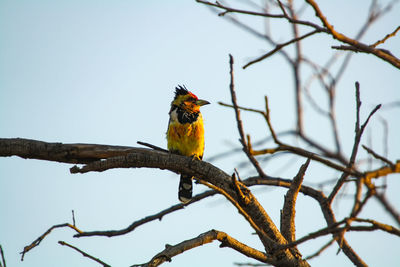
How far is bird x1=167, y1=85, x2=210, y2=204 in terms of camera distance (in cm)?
589

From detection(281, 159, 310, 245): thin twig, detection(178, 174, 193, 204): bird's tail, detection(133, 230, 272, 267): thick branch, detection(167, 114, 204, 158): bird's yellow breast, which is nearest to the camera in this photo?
detection(133, 230, 272, 267): thick branch

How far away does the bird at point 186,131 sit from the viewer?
5.89m

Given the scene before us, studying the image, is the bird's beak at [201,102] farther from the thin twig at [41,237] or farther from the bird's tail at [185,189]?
the thin twig at [41,237]

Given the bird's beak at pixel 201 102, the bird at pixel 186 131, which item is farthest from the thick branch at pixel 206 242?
the bird's beak at pixel 201 102

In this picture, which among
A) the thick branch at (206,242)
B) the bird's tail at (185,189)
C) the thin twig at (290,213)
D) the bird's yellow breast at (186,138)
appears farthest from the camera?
the bird's tail at (185,189)

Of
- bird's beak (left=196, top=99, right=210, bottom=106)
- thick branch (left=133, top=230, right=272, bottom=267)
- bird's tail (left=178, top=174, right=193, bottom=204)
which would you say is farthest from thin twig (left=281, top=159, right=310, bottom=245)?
bird's beak (left=196, top=99, right=210, bottom=106)

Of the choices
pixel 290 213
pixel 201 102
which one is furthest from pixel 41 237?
pixel 201 102

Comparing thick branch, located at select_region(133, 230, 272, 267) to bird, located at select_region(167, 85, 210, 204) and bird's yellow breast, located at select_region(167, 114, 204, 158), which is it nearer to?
bird, located at select_region(167, 85, 210, 204)

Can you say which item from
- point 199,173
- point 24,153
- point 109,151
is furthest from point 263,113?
point 24,153

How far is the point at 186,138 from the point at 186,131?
94 mm

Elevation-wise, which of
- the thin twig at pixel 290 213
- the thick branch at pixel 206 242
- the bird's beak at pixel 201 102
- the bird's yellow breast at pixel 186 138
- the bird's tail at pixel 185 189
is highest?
the bird's beak at pixel 201 102

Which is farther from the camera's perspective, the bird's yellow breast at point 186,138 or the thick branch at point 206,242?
the bird's yellow breast at point 186,138

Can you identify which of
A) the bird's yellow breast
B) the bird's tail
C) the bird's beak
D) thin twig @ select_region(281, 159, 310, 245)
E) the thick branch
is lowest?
the thick branch

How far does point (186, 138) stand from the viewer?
5875 millimetres
